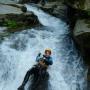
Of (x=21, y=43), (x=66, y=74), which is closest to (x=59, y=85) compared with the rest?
(x=66, y=74)

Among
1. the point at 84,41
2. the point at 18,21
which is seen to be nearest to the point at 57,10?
the point at 18,21

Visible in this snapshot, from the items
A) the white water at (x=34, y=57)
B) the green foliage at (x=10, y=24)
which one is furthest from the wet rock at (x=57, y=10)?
the white water at (x=34, y=57)

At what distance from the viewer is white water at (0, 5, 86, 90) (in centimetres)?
1416

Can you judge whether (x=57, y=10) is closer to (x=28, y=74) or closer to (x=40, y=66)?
(x=40, y=66)

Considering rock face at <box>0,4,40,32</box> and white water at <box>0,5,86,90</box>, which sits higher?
rock face at <box>0,4,40,32</box>

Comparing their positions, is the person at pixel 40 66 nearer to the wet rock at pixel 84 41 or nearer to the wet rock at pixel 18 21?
the wet rock at pixel 84 41

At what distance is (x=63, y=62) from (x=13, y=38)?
9.64ft

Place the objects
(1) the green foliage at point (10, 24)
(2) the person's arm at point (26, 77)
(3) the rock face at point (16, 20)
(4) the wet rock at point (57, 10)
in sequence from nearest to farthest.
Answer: (2) the person's arm at point (26, 77) < (1) the green foliage at point (10, 24) < (3) the rock face at point (16, 20) < (4) the wet rock at point (57, 10)

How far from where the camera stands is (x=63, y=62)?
15.1 meters

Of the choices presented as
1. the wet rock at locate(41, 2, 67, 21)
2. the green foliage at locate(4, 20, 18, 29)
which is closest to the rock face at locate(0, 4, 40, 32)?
the green foliage at locate(4, 20, 18, 29)

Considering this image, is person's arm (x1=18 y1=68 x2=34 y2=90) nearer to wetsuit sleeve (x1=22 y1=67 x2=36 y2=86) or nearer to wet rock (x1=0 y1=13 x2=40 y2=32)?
wetsuit sleeve (x1=22 y1=67 x2=36 y2=86)

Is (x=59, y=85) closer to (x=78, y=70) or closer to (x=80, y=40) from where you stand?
(x=78, y=70)

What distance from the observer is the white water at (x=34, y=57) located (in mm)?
14156

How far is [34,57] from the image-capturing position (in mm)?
15047
